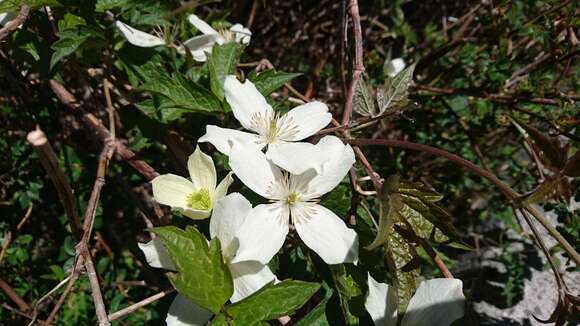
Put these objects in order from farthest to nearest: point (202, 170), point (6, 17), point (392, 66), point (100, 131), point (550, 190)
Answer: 1. point (392, 66)
2. point (100, 131)
3. point (6, 17)
4. point (202, 170)
5. point (550, 190)

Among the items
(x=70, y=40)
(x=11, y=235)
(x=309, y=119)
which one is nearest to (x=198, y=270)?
(x=309, y=119)

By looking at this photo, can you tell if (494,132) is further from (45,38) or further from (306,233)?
(45,38)

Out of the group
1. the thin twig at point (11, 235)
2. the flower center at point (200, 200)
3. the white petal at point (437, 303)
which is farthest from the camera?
the thin twig at point (11, 235)

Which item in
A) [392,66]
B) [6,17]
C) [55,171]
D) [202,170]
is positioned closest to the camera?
[55,171]

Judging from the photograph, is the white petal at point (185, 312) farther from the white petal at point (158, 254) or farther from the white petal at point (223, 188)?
the white petal at point (223, 188)

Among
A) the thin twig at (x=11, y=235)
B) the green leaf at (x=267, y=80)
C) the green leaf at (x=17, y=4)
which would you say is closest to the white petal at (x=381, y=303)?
the green leaf at (x=267, y=80)

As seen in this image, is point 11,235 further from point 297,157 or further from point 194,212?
point 297,157
